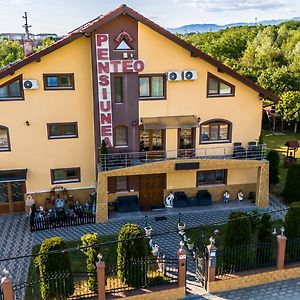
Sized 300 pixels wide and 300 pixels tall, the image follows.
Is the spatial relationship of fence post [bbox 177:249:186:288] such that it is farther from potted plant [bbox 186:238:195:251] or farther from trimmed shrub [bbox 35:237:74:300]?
trimmed shrub [bbox 35:237:74:300]

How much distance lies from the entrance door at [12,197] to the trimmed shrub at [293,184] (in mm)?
15843

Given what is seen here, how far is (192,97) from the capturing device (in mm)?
22203

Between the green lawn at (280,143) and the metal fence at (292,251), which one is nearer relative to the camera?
the metal fence at (292,251)

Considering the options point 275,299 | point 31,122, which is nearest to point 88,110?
point 31,122

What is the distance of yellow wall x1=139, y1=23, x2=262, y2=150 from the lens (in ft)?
68.9

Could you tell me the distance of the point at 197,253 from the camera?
17.5m

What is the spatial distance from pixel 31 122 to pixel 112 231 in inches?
288

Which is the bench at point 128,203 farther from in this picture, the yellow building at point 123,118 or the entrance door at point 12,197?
the entrance door at point 12,197

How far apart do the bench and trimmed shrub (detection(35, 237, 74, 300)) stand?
8.67 metres

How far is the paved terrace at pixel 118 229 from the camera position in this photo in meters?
17.7

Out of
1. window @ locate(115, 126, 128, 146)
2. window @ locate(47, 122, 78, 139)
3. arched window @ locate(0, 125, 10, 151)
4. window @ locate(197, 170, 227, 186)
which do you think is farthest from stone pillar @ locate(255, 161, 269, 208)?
arched window @ locate(0, 125, 10, 151)

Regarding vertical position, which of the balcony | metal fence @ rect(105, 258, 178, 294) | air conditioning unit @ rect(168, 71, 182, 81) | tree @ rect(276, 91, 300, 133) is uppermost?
air conditioning unit @ rect(168, 71, 182, 81)

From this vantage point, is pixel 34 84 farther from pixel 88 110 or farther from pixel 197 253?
pixel 197 253

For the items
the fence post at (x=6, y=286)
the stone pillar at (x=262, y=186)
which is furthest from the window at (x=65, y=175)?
the stone pillar at (x=262, y=186)
